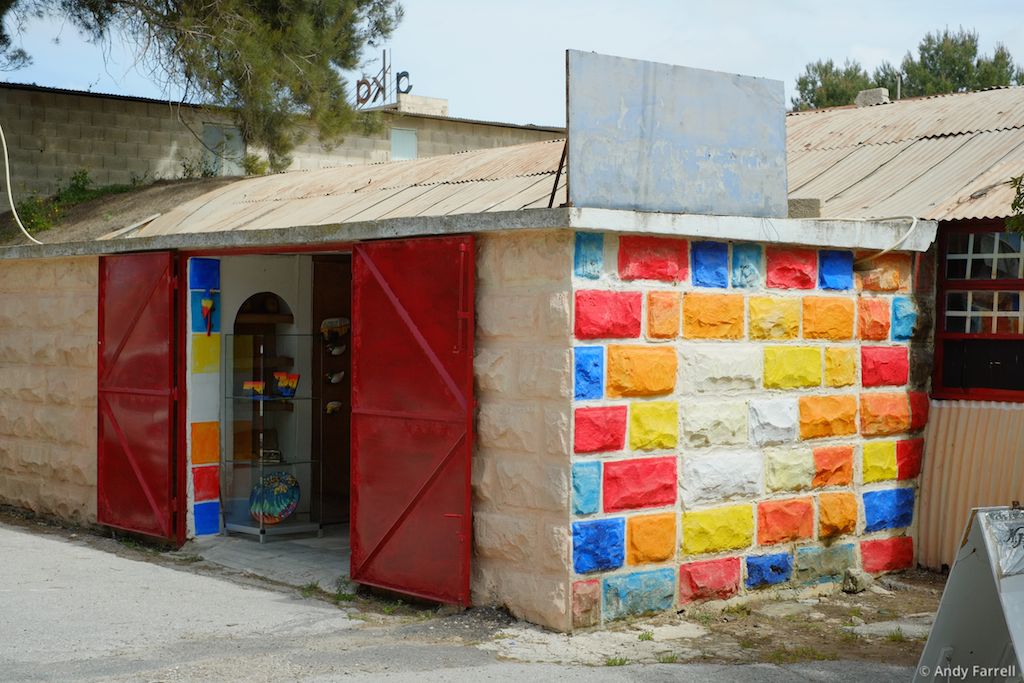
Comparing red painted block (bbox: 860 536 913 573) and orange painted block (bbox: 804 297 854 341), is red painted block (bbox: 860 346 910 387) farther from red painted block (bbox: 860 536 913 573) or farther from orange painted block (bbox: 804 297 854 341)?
red painted block (bbox: 860 536 913 573)

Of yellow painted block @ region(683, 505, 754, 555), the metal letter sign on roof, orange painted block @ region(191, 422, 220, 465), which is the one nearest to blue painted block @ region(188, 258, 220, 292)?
orange painted block @ region(191, 422, 220, 465)

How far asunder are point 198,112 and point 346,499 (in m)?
11.8

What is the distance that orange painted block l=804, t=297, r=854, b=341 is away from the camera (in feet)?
29.3

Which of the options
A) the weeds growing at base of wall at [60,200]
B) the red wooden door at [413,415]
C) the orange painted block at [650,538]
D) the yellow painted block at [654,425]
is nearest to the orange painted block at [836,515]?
the orange painted block at [650,538]

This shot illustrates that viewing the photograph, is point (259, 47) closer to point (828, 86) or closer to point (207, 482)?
point (207, 482)

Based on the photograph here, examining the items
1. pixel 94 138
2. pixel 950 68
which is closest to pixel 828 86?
pixel 950 68

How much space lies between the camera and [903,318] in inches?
377

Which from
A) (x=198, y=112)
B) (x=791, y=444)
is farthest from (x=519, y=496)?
(x=198, y=112)

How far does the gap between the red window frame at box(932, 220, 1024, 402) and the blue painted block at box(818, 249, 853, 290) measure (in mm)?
1016

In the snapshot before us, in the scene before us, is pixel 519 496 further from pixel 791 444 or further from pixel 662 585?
pixel 791 444

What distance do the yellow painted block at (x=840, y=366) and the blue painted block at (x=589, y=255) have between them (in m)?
2.17

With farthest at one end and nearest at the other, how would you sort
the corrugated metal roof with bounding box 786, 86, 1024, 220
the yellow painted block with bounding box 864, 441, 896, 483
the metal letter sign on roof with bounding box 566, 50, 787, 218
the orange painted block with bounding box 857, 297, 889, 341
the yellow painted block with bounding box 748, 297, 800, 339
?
the corrugated metal roof with bounding box 786, 86, 1024, 220 < the yellow painted block with bounding box 864, 441, 896, 483 < the orange painted block with bounding box 857, 297, 889, 341 < the yellow painted block with bounding box 748, 297, 800, 339 < the metal letter sign on roof with bounding box 566, 50, 787, 218

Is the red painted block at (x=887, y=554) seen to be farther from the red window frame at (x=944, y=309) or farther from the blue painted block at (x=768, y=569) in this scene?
the red window frame at (x=944, y=309)

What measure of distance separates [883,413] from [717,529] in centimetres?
181
